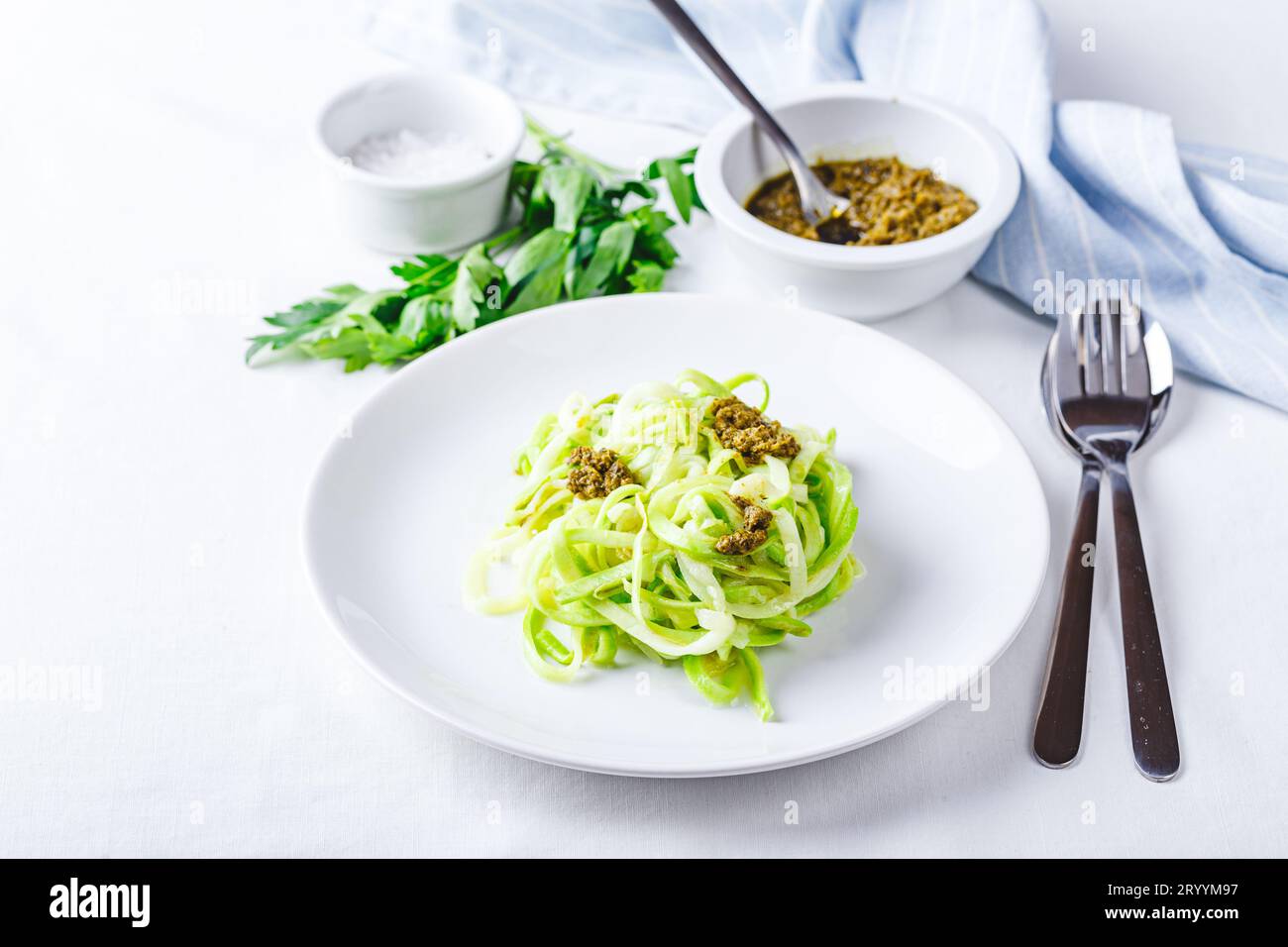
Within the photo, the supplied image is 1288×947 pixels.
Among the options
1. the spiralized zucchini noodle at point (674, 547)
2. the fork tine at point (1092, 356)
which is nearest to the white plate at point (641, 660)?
the spiralized zucchini noodle at point (674, 547)

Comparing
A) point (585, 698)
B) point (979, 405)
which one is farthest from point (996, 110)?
point (585, 698)

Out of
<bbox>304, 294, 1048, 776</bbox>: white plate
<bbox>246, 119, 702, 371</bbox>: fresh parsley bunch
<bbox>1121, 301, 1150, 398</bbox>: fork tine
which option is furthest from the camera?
<bbox>246, 119, 702, 371</bbox>: fresh parsley bunch

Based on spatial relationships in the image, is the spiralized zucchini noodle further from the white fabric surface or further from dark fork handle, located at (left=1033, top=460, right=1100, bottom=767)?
dark fork handle, located at (left=1033, top=460, right=1100, bottom=767)

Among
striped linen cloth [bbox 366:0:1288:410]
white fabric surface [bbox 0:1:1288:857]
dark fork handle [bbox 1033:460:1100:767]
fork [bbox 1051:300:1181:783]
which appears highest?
striped linen cloth [bbox 366:0:1288:410]

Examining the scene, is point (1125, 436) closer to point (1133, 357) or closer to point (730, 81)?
point (1133, 357)

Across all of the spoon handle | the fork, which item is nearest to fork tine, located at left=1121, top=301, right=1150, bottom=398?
the fork

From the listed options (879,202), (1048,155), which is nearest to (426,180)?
(879,202)
